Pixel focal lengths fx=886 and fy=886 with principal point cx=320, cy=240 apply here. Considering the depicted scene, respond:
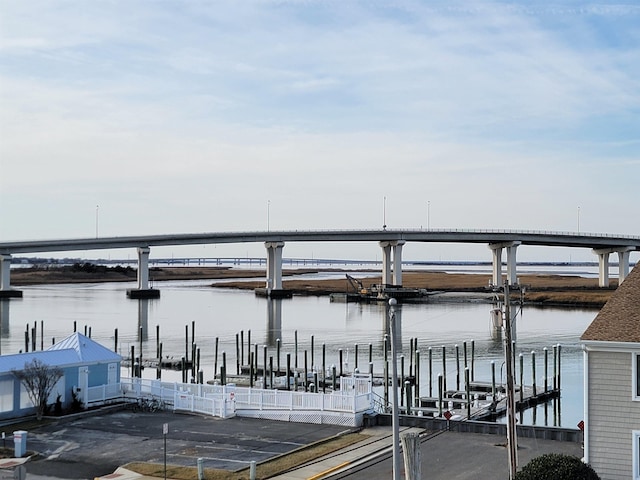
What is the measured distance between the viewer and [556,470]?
19.9 meters

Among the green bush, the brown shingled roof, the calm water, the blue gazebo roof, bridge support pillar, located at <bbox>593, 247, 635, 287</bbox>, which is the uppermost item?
bridge support pillar, located at <bbox>593, 247, 635, 287</bbox>

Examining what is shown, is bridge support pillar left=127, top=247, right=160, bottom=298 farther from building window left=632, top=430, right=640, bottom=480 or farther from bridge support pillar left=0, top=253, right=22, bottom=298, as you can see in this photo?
building window left=632, top=430, right=640, bottom=480

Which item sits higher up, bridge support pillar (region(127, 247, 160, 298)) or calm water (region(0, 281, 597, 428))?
bridge support pillar (region(127, 247, 160, 298))

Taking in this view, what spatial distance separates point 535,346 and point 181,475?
57.4 metres

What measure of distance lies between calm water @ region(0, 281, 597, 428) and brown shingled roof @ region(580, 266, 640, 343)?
825 inches

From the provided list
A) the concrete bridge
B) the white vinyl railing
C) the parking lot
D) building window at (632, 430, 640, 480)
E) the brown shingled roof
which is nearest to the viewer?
building window at (632, 430, 640, 480)

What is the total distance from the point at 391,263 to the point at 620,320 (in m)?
137

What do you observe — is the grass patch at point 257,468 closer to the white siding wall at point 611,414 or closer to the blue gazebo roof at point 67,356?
the white siding wall at point 611,414

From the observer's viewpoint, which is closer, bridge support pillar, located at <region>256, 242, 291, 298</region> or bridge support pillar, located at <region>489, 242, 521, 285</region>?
bridge support pillar, located at <region>489, 242, 521, 285</region>

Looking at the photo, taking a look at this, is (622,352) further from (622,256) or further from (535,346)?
(622,256)

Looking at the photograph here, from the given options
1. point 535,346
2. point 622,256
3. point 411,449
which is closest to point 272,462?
point 411,449

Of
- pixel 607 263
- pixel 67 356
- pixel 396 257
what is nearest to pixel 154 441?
pixel 67 356

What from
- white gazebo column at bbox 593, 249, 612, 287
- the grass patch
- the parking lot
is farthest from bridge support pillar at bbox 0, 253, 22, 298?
the grass patch

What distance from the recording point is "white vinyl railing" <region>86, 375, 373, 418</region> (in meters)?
→ 34.0
